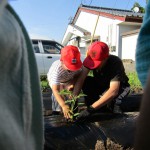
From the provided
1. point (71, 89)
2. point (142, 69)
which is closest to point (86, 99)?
point (71, 89)

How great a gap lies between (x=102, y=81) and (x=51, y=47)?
6.53 metres

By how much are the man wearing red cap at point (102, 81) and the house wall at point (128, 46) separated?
836 centimetres

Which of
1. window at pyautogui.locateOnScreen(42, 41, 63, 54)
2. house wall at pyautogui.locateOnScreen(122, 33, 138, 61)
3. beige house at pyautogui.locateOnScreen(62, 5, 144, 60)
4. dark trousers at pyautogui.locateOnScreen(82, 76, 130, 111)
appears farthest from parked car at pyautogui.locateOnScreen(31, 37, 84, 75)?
dark trousers at pyautogui.locateOnScreen(82, 76, 130, 111)

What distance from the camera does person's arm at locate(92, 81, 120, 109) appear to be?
3305mm

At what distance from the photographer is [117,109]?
12.0 ft

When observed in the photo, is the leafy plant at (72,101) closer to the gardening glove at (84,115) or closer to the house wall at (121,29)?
the gardening glove at (84,115)

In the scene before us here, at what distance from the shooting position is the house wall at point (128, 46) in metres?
11.9

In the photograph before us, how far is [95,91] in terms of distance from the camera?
3.73 meters

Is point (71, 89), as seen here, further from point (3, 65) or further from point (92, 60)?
point (3, 65)

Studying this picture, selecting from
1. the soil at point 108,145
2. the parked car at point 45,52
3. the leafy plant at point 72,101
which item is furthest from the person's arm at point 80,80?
the parked car at point 45,52

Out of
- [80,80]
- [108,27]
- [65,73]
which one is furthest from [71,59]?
[108,27]

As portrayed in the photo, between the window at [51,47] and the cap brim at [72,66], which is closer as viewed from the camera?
the cap brim at [72,66]

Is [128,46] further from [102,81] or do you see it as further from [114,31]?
[102,81]

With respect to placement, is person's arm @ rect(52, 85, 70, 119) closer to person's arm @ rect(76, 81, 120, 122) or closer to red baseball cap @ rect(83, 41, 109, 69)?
person's arm @ rect(76, 81, 120, 122)
